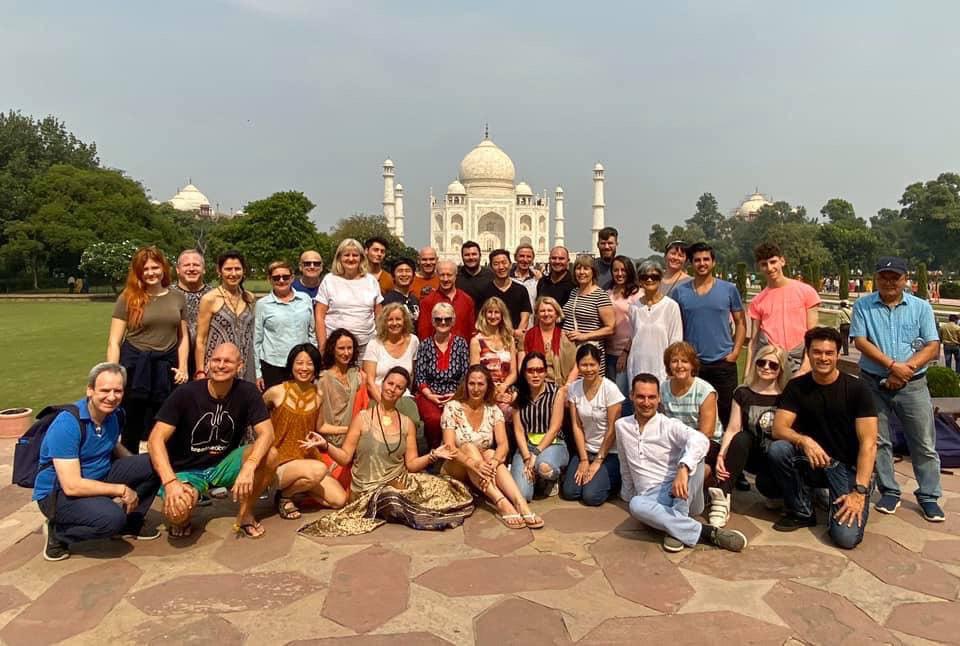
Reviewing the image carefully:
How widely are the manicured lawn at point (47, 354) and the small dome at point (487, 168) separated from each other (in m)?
36.4

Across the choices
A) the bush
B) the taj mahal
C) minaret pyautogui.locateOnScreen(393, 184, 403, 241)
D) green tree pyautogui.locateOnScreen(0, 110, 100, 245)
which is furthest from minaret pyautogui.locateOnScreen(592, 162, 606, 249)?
the bush

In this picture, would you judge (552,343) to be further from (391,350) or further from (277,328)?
(277,328)

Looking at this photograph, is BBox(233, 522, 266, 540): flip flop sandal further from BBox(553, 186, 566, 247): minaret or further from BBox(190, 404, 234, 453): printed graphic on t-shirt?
BBox(553, 186, 566, 247): minaret

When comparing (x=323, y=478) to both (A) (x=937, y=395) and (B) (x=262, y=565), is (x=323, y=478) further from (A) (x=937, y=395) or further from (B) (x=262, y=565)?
(A) (x=937, y=395)

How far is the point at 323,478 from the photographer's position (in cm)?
365

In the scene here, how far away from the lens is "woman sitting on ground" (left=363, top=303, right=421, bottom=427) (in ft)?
13.6

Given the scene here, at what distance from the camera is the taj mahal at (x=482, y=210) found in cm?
5178

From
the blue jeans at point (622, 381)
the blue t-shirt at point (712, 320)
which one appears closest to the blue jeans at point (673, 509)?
the blue jeans at point (622, 381)

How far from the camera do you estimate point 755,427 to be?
12.0 feet

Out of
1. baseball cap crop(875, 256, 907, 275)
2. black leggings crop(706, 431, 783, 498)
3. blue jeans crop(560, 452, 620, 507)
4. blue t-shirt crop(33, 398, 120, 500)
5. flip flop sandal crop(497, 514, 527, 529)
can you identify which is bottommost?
flip flop sandal crop(497, 514, 527, 529)

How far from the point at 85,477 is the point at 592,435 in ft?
8.53

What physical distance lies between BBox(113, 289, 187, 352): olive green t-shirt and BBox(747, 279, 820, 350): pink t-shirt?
136 inches

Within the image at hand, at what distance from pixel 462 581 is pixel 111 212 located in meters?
33.0

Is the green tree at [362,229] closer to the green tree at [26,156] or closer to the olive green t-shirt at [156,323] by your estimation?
the green tree at [26,156]
